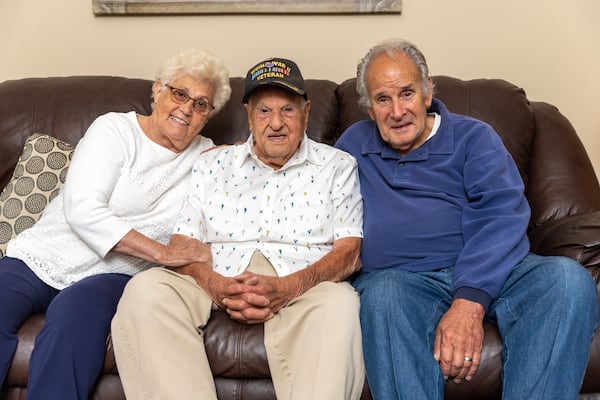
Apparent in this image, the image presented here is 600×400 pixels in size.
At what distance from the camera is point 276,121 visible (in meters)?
1.80

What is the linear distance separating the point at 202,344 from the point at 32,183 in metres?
1.00

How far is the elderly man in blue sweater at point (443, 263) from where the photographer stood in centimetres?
Result: 142

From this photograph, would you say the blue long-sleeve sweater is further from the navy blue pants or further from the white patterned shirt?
the navy blue pants

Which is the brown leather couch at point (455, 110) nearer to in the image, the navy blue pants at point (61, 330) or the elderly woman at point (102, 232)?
the elderly woman at point (102, 232)

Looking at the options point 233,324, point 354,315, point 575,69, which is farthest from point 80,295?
point 575,69

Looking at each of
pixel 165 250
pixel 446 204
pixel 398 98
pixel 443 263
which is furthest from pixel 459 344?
pixel 165 250

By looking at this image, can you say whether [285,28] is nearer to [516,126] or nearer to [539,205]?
[516,126]

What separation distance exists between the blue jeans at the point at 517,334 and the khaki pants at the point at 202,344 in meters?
0.07

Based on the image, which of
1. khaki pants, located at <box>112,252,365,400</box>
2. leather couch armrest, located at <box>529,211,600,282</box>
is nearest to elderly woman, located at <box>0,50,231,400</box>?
khaki pants, located at <box>112,252,365,400</box>

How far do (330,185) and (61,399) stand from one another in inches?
36.7

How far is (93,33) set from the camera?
2727 mm

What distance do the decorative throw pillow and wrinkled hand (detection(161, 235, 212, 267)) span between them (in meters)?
0.60

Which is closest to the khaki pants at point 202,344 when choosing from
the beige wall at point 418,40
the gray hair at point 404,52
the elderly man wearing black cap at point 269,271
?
the elderly man wearing black cap at point 269,271

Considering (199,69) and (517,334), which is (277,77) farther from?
(517,334)
